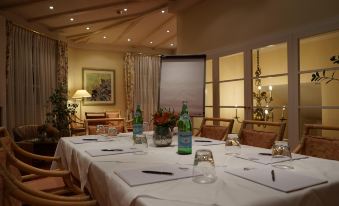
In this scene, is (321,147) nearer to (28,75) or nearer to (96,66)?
(28,75)

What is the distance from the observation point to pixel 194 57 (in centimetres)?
473

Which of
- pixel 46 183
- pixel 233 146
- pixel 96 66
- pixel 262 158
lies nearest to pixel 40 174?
pixel 46 183

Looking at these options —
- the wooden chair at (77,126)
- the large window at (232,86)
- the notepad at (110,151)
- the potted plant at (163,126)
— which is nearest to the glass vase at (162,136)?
the potted plant at (163,126)

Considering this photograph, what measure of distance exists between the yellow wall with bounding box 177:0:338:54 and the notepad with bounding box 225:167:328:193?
8.17 feet

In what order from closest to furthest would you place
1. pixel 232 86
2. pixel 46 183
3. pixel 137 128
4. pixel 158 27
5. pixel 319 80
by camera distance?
1. pixel 46 183
2. pixel 137 128
3. pixel 319 80
4. pixel 232 86
5. pixel 158 27

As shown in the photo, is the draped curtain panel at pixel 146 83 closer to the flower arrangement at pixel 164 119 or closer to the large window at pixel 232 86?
the large window at pixel 232 86

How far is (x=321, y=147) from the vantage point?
6.29 feet

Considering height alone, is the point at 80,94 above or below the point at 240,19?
below

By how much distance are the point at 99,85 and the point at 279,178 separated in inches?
305

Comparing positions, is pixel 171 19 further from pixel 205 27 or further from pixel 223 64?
pixel 223 64

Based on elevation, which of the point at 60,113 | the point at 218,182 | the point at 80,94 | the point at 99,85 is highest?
the point at 99,85

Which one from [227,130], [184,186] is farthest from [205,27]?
[184,186]

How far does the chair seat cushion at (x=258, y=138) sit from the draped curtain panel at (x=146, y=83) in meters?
6.51

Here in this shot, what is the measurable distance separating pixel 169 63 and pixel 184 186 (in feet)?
13.0
